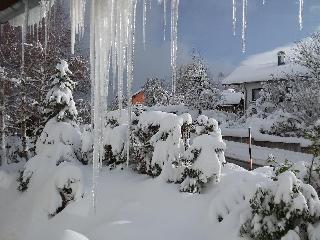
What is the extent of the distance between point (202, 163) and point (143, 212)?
153 centimetres

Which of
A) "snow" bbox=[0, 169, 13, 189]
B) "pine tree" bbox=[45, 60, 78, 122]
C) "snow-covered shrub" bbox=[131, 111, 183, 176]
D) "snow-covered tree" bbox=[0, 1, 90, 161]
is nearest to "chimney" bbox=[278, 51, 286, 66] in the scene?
"snow-covered tree" bbox=[0, 1, 90, 161]

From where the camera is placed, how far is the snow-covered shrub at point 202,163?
8359mm

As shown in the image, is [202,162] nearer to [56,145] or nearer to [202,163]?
[202,163]

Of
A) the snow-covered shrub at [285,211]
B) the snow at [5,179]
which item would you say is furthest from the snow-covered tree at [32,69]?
the snow-covered shrub at [285,211]

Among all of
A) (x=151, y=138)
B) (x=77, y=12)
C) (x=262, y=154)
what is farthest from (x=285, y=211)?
(x=262, y=154)

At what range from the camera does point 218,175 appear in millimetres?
8484

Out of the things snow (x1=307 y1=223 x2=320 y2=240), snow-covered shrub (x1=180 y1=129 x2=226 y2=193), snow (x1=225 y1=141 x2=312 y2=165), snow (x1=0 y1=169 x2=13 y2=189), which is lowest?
snow (x1=0 y1=169 x2=13 y2=189)

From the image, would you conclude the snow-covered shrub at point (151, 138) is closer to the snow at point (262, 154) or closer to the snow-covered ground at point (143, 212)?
the snow-covered ground at point (143, 212)

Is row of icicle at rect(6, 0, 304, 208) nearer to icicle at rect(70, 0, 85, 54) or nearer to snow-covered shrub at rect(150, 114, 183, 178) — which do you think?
icicle at rect(70, 0, 85, 54)

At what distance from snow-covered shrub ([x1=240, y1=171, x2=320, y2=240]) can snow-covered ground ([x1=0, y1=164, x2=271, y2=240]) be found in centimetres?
48

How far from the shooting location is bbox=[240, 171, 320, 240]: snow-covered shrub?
5.73 m

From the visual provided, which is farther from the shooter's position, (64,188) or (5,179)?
(5,179)

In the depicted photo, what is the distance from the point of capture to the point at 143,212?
803 centimetres

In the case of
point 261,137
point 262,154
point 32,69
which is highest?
point 32,69
